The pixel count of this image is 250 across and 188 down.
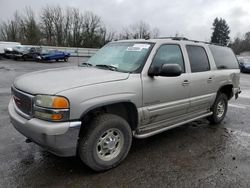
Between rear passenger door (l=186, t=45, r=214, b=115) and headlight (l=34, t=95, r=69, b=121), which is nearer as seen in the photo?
headlight (l=34, t=95, r=69, b=121)

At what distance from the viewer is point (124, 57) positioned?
3.74m

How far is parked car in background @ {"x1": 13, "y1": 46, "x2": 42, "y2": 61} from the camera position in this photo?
26.3 m

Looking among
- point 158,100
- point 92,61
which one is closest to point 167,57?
point 158,100

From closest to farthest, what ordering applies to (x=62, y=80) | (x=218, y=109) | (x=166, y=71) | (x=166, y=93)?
(x=62, y=80) → (x=166, y=71) → (x=166, y=93) → (x=218, y=109)

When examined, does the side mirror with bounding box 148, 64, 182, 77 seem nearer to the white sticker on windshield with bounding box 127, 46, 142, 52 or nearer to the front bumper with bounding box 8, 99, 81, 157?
the white sticker on windshield with bounding box 127, 46, 142, 52

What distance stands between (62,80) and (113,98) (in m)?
0.69

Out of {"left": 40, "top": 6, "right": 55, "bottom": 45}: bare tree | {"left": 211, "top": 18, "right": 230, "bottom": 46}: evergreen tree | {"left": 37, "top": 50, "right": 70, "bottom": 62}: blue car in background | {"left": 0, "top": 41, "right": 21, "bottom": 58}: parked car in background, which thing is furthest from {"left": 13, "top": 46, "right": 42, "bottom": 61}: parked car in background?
{"left": 211, "top": 18, "right": 230, "bottom": 46}: evergreen tree

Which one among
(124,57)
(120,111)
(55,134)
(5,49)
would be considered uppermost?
(5,49)

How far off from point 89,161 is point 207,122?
11.6 feet

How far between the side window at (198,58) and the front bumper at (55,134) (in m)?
2.57

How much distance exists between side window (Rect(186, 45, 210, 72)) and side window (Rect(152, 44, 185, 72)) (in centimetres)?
29

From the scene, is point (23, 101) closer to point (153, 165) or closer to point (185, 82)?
point (153, 165)

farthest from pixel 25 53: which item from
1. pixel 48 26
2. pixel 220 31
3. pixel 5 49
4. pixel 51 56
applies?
pixel 220 31

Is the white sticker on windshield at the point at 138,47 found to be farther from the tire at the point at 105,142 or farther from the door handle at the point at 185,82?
the tire at the point at 105,142
